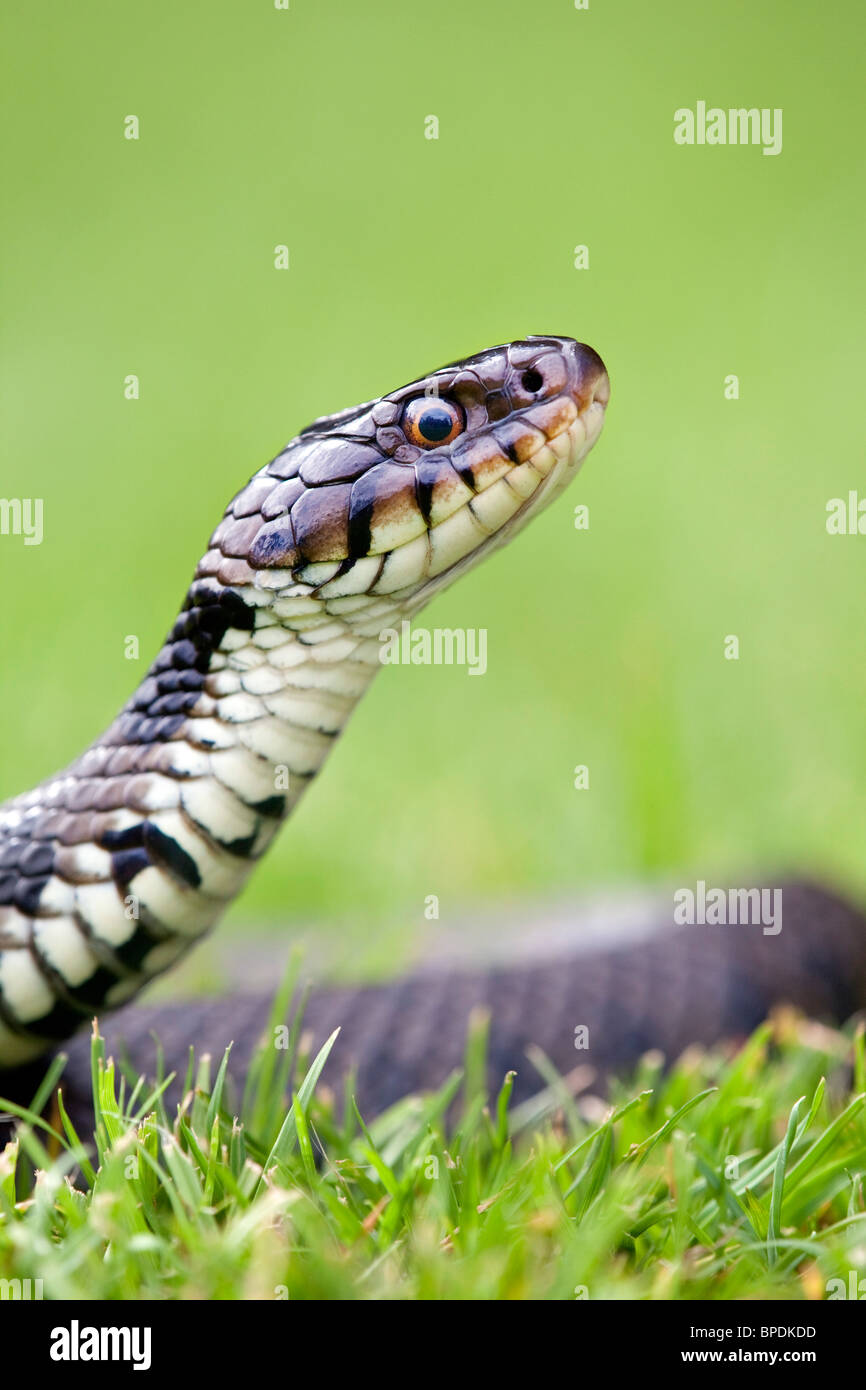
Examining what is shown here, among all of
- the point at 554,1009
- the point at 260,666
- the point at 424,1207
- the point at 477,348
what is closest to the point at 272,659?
the point at 260,666

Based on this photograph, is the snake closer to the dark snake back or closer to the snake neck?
the snake neck

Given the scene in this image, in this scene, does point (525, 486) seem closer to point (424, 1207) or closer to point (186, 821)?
point (186, 821)

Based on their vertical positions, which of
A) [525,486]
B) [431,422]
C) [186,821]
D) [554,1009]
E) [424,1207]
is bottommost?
[424,1207]

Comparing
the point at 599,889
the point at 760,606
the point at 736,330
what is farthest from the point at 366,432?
the point at 736,330

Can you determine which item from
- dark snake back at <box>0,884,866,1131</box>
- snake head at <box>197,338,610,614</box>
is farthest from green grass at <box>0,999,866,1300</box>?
snake head at <box>197,338,610,614</box>
